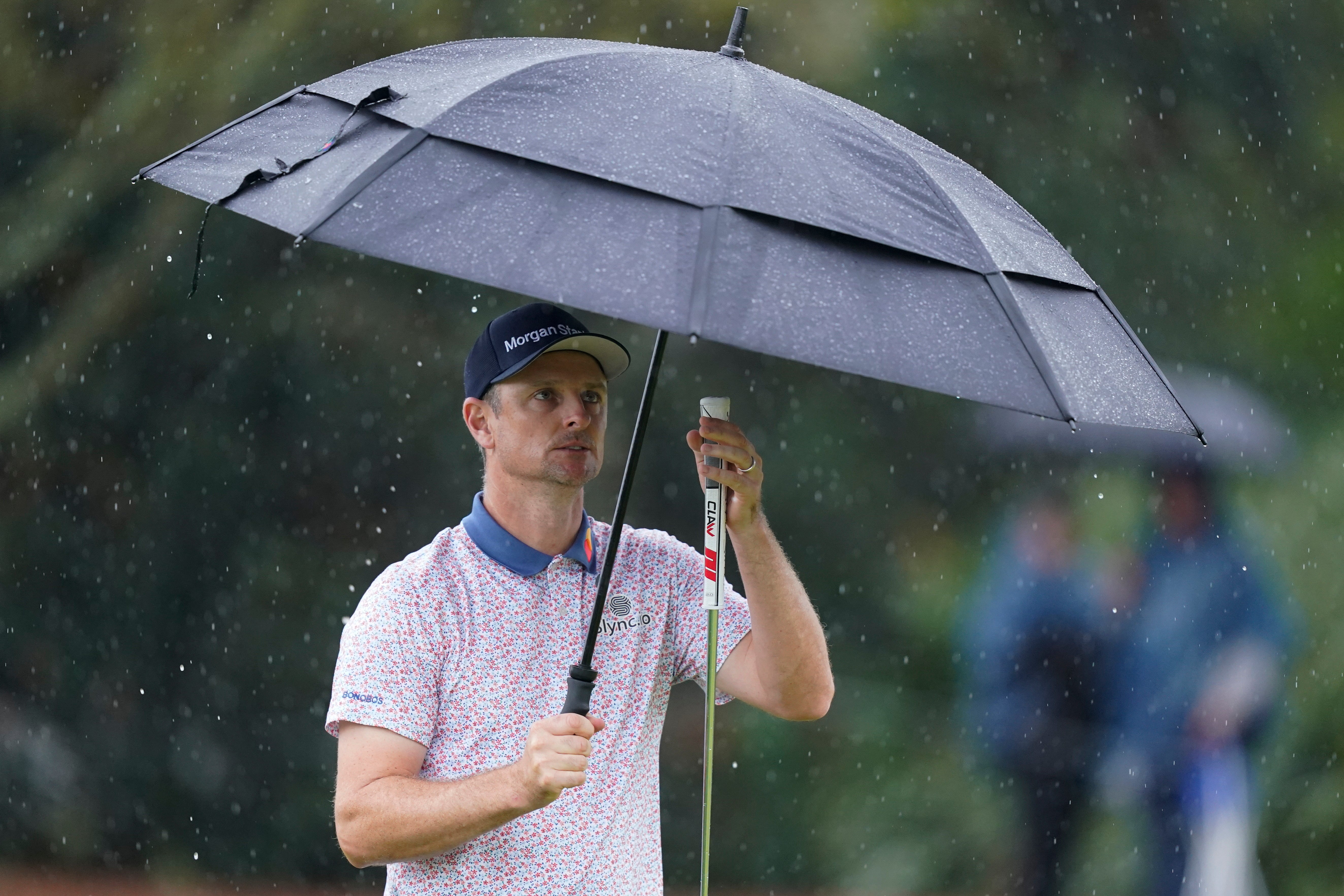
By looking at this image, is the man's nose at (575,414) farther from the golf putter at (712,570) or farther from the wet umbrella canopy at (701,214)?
the wet umbrella canopy at (701,214)

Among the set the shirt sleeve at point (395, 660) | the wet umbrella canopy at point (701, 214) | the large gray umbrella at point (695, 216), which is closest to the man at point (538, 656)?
the shirt sleeve at point (395, 660)

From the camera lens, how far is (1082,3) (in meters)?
5.70

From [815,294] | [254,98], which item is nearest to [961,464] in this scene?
[254,98]

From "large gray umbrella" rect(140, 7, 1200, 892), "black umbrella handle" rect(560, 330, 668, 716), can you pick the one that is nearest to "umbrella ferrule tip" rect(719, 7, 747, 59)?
"large gray umbrella" rect(140, 7, 1200, 892)

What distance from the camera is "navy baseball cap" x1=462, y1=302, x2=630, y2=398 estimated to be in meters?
2.25

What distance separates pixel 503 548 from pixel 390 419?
3.75 meters

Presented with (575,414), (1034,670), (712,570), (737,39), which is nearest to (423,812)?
(712,570)

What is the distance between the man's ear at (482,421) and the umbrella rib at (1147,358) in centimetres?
91

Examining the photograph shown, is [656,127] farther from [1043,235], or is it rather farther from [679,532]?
[679,532]

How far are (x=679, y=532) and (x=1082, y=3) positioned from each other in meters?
2.45

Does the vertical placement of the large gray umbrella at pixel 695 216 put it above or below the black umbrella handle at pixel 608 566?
above

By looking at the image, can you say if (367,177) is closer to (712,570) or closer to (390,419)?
(712,570)

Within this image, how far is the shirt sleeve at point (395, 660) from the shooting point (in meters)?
2.04

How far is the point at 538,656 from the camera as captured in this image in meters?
2.18
